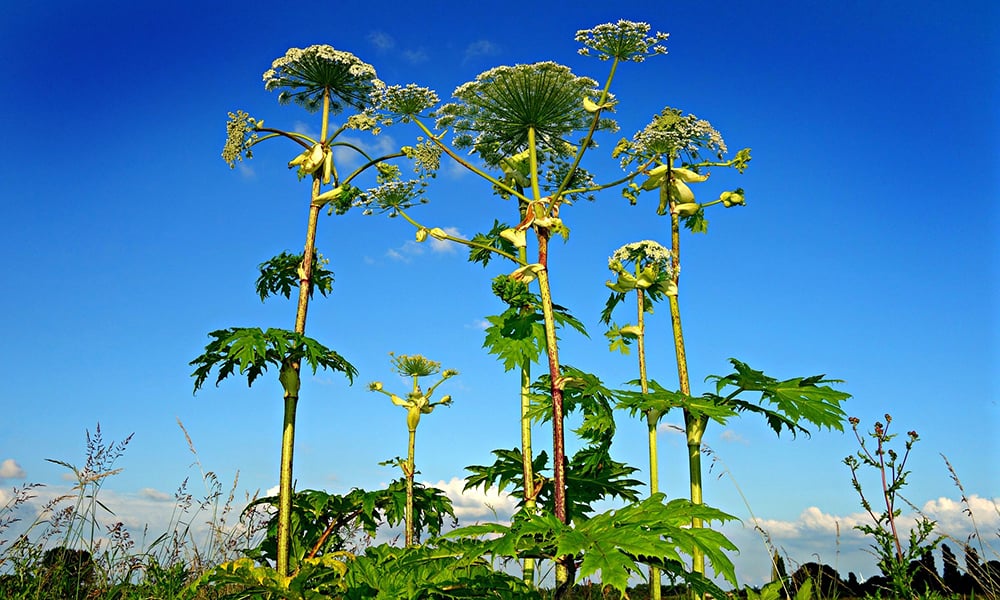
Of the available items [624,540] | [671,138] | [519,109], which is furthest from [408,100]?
[624,540]

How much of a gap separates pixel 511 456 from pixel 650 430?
1.31 m

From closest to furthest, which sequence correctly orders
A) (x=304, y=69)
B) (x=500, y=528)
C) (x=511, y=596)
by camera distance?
(x=500, y=528) < (x=511, y=596) < (x=304, y=69)

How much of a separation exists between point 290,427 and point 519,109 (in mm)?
2778

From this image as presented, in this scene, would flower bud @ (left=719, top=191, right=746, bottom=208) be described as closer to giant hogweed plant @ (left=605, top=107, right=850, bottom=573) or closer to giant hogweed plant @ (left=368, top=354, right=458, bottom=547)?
giant hogweed plant @ (left=605, top=107, right=850, bottom=573)

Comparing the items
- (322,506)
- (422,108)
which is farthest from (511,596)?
(422,108)

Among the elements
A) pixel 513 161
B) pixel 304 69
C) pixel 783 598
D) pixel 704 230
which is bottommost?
pixel 783 598

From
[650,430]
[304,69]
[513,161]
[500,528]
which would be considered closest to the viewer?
[500,528]

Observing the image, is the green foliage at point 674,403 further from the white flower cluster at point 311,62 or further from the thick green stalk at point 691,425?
the white flower cluster at point 311,62

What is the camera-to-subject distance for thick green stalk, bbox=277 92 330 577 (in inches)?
206

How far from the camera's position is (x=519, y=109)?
519cm

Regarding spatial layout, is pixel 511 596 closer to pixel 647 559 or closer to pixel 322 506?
pixel 647 559

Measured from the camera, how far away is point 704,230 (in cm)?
499

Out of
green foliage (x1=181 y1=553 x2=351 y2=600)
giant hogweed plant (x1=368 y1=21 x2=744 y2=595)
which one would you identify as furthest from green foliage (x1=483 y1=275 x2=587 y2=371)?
green foliage (x1=181 y1=553 x2=351 y2=600)

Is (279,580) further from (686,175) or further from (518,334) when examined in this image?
(686,175)
